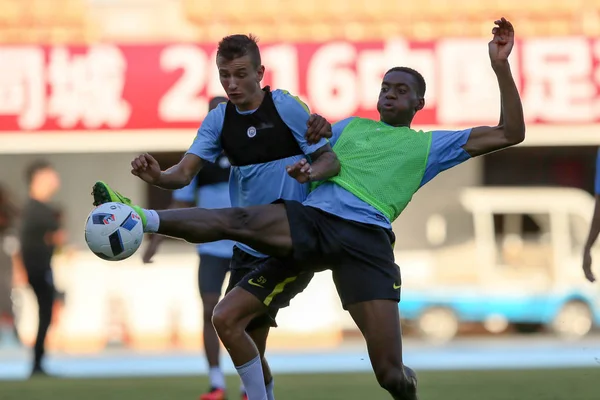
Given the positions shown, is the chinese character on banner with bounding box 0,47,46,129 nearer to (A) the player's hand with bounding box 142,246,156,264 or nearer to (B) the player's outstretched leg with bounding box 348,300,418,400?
(A) the player's hand with bounding box 142,246,156,264

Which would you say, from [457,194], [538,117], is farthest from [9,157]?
[538,117]

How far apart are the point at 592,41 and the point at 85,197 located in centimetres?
845

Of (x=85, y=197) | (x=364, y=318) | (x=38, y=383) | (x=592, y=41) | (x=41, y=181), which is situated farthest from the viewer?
(x=85, y=197)

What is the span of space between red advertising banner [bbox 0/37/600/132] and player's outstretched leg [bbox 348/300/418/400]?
11.7 m

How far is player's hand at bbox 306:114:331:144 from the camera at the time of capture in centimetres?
618

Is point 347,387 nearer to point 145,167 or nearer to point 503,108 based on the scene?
point 503,108

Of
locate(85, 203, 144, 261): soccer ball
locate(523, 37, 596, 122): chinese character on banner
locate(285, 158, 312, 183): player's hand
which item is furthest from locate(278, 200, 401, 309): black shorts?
locate(523, 37, 596, 122): chinese character on banner

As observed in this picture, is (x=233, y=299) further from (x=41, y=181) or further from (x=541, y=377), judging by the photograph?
(x=41, y=181)

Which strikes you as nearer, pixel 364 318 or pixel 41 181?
pixel 364 318

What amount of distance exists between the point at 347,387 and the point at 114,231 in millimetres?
5242

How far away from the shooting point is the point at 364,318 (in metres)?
6.14

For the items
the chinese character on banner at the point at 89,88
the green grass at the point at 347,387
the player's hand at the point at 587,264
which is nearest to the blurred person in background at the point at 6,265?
the chinese character on banner at the point at 89,88

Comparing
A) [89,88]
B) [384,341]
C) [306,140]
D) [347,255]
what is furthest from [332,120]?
[384,341]

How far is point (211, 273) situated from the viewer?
9031 mm
